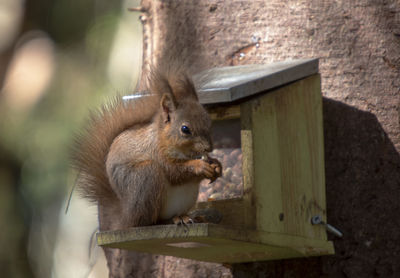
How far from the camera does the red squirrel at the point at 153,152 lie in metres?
2.30

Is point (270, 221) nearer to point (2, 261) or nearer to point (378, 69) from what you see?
point (378, 69)

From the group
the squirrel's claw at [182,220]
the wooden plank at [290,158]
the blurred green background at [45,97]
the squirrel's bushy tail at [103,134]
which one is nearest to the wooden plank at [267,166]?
the wooden plank at [290,158]

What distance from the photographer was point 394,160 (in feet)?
9.21

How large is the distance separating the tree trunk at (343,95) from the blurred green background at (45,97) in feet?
8.43

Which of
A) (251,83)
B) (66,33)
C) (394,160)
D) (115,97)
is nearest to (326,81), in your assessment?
(394,160)

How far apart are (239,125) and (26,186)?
4069 millimetres

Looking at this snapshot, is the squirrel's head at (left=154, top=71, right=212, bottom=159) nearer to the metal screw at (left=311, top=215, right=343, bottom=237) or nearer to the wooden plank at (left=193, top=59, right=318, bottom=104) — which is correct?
the wooden plank at (left=193, top=59, right=318, bottom=104)

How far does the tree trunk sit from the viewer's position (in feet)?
9.02

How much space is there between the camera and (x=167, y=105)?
7.77 ft

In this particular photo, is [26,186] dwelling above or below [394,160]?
above

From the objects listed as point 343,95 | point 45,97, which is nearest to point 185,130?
point 343,95

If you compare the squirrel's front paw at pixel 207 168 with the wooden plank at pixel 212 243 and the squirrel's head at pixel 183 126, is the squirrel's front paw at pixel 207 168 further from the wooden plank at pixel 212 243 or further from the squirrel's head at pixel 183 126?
the wooden plank at pixel 212 243

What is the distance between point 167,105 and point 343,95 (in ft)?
2.65

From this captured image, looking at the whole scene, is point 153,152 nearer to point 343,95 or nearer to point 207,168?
point 207,168
